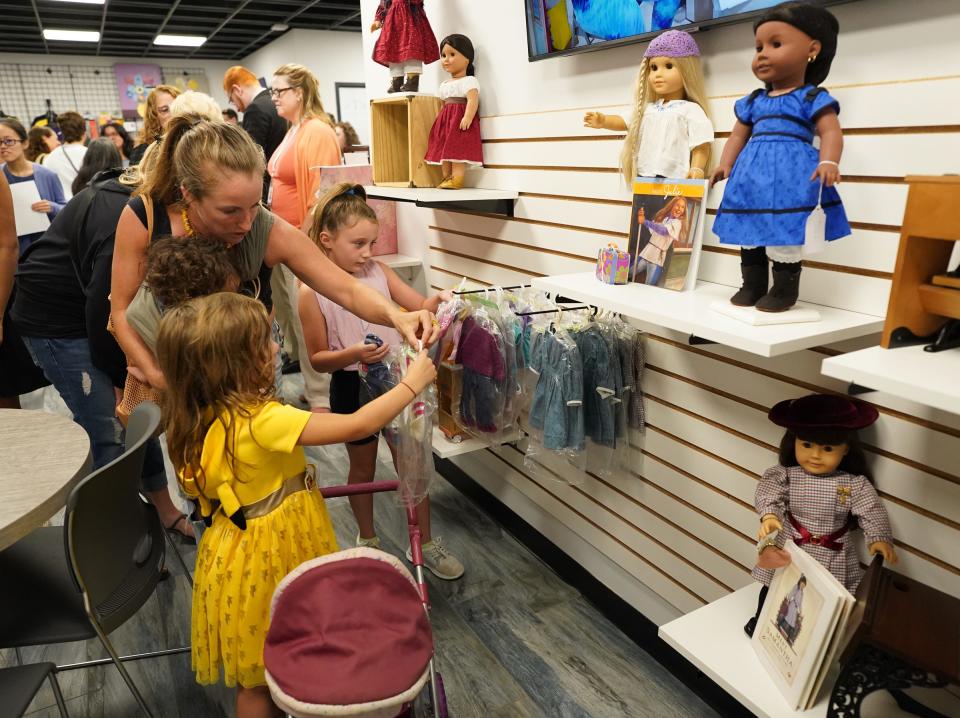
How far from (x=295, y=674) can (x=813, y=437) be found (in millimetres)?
1231

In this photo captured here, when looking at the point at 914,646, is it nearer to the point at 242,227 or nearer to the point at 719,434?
the point at 719,434

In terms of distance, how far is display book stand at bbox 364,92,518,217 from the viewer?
8.61 feet

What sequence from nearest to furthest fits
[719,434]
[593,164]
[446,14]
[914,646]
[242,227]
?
[914,646]
[242,227]
[719,434]
[593,164]
[446,14]

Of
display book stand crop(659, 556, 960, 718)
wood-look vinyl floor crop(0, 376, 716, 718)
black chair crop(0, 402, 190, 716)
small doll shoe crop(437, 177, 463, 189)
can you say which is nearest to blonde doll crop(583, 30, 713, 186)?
small doll shoe crop(437, 177, 463, 189)

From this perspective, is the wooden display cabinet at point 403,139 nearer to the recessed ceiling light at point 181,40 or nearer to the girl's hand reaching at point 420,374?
the girl's hand reaching at point 420,374

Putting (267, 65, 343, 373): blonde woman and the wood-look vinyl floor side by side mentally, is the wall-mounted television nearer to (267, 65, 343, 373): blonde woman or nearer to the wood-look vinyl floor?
(267, 65, 343, 373): blonde woman

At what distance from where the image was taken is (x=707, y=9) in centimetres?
163

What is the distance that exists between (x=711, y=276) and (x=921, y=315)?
0.72m

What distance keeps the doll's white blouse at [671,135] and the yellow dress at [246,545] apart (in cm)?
120

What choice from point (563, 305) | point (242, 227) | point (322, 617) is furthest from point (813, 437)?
point (242, 227)

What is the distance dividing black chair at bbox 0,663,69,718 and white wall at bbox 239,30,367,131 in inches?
413

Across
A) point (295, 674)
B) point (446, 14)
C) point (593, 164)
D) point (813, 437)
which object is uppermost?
point (446, 14)

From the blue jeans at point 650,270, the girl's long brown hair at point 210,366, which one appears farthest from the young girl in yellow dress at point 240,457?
the blue jeans at point 650,270

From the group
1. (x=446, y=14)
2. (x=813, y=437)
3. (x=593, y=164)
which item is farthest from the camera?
(x=446, y=14)
